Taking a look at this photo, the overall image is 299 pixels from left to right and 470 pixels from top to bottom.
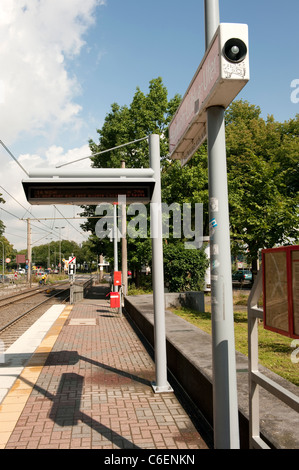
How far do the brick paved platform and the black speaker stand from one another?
3811mm

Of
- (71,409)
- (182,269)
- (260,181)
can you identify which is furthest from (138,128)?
(71,409)

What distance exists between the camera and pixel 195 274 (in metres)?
19.8

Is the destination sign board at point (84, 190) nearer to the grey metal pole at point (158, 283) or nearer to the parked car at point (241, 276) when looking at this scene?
the grey metal pole at point (158, 283)

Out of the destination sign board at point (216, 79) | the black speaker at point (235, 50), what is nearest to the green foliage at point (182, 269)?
the destination sign board at point (216, 79)

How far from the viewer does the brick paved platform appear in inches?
181

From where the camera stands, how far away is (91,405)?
576cm

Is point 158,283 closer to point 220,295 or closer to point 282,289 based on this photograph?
point 220,295

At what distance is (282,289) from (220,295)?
2.74 ft

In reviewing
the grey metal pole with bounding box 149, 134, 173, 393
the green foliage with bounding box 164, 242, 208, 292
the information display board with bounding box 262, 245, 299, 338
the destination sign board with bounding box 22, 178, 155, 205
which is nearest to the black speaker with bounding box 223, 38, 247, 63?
the information display board with bounding box 262, 245, 299, 338

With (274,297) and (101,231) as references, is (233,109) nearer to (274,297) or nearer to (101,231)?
(101,231)

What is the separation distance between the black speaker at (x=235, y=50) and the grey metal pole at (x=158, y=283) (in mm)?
3806

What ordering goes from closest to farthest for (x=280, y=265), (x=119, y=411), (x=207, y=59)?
(x=280, y=265), (x=207, y=59), (x=119, y=411)

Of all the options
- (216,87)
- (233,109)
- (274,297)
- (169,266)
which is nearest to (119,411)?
(274,297)

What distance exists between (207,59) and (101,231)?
25423mm
